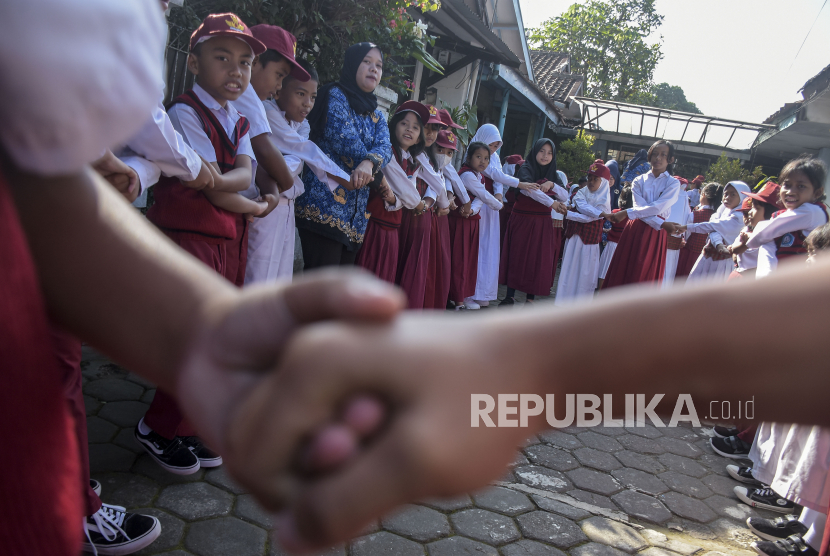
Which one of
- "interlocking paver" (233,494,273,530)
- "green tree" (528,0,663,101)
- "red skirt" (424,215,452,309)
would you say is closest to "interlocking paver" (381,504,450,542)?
"interlocking paver" (233,494,273,530)

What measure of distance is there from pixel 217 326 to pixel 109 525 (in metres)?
1.74

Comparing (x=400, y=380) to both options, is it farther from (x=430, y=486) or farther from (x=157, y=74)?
(x=157, y=74)

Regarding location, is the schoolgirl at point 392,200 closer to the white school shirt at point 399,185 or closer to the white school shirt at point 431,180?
the white school shirt at point 399,185

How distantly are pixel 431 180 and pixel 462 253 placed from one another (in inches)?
52.4

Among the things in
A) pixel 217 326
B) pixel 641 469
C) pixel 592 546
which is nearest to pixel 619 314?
pixel 217 326

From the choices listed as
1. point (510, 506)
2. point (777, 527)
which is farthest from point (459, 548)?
point (777, 527)

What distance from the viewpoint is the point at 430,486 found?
0.47 metres

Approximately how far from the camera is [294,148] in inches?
135

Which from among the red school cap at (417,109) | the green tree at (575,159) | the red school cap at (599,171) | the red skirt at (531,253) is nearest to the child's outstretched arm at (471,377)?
the red school cap at (417,109)

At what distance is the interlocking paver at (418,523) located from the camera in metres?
2.33

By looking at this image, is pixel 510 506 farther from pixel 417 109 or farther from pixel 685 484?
pixel 417 109

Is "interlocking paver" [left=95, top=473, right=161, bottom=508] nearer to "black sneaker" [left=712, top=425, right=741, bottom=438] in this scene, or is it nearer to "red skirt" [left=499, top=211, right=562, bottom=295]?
"black sneaker" [left=712, top=425, right=741, bottom=438]

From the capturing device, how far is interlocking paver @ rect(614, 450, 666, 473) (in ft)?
11.2

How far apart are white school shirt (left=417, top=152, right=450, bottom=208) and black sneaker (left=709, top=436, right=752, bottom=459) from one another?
10.0ft
